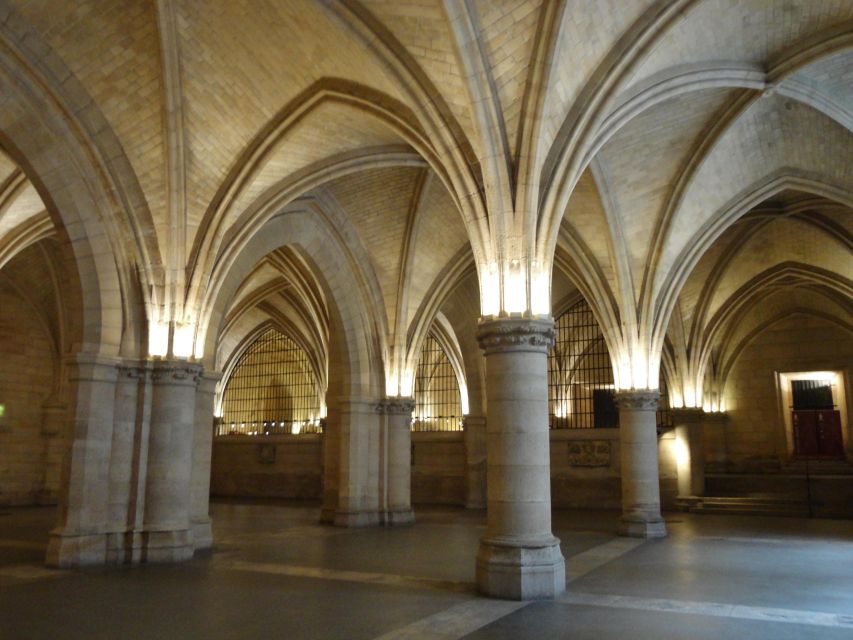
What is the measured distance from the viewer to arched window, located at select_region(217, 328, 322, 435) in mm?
32844

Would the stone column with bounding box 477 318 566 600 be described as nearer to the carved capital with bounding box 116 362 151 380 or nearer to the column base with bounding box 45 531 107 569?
the carved capital with bounding box 116 362 151 380

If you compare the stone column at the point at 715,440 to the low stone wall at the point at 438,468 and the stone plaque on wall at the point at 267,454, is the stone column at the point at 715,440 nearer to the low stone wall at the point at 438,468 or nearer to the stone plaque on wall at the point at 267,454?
the low stone wall at the point at 438,468

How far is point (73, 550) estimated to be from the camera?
38.3 feet

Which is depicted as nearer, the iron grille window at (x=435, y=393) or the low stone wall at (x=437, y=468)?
the low stone wall at (x=437, y=468)

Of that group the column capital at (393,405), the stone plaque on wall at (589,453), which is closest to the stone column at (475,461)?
the stone plaque on wall at (589,453)

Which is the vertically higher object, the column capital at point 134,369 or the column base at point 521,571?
the column capital at point 134,369

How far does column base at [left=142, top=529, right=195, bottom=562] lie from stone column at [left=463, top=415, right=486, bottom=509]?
14906 millimetres

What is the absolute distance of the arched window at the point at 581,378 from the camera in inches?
1088

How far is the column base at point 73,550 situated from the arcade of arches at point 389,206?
0.05m

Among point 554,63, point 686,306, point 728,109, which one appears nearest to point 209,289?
point 554,63

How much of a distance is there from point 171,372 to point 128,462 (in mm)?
1690

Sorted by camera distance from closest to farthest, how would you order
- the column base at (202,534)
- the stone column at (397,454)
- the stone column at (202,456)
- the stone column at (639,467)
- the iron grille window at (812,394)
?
→ the column base at (202,534) → the stone column at (202,456) → the stone column at (639,467) → the stone column at (397,454) → the iron grille window at (812,394)

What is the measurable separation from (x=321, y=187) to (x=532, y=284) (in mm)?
8633

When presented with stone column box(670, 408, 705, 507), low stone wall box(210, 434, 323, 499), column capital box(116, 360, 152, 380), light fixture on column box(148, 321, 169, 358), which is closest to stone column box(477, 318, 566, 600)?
light fixture on column box(148, 321, 169, 358)
